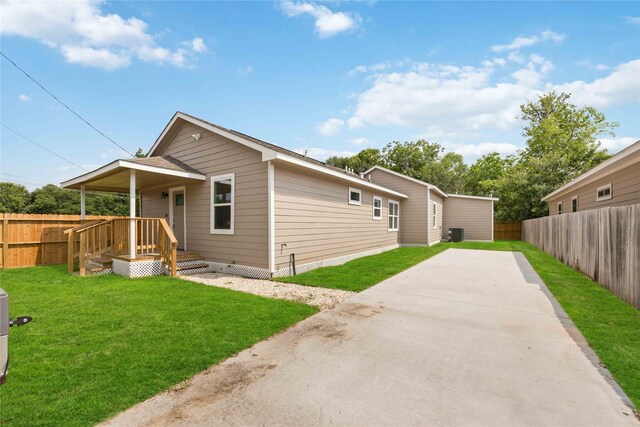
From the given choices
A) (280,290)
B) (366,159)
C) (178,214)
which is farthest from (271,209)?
(366,159)

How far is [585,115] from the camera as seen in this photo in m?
29.1

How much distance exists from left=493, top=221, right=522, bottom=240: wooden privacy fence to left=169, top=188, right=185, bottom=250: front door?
72.9 feet

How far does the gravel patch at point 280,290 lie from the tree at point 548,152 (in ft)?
71.2

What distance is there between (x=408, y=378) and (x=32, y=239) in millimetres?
11461

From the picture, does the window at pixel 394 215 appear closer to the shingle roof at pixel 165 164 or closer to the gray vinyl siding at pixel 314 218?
the gray vinyl siding at pixel 314 218

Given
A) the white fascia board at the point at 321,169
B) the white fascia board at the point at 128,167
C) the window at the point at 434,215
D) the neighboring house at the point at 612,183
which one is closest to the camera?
the white fascia board at the point at 321,169

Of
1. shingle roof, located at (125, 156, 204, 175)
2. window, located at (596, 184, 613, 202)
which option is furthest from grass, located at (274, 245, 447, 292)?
window, located at (596, 184, 613, 202)

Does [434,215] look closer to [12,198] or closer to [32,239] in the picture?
[32,239]

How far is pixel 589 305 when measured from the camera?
4746 millimetres

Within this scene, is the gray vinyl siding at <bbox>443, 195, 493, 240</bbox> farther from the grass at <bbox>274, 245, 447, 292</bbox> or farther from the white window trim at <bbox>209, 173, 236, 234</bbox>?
the white window trim at <bbox>209, 173, 236, 234</bbox>

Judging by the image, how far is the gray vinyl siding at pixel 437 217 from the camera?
1622cm

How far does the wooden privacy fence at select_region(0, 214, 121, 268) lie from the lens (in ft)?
27.5

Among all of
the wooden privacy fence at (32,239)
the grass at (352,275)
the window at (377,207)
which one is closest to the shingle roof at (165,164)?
the wooden privacy fence at (32,239)

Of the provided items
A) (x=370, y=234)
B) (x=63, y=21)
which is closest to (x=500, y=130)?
(x=370, y=234)
